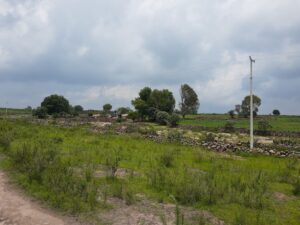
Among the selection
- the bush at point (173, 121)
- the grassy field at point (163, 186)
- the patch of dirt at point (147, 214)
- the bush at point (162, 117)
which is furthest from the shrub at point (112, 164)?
the bush at point (162, 117)

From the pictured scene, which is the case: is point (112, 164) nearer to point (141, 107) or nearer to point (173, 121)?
point (173, 121)

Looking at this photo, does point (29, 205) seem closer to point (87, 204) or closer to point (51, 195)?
point (51, 195)

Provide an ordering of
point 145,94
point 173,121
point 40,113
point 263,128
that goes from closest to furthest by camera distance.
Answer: point 263,128 < point 173,121 < point 40,113 < point 145,94

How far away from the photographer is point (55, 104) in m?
76.5

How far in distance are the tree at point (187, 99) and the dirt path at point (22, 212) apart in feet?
240

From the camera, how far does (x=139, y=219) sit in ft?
24.5

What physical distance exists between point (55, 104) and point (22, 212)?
233ft

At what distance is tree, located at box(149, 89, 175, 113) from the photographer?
62.9 meters

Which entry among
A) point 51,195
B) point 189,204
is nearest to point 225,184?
point 189,204

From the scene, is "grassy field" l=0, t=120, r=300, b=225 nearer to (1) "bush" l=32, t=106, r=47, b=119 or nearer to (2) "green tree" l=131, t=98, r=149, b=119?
(2) "green tree" l=131, t=98, r=149, b=119

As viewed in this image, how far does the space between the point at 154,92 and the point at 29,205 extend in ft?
187

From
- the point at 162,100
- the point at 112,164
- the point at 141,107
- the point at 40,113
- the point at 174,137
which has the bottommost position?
the point at 112,164

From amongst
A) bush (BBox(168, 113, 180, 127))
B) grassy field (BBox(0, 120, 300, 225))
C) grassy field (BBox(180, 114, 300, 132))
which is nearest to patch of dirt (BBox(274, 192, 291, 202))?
grassy field (BBox(0, 120, 300, 225))

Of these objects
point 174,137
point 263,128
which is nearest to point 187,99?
point 263,128
